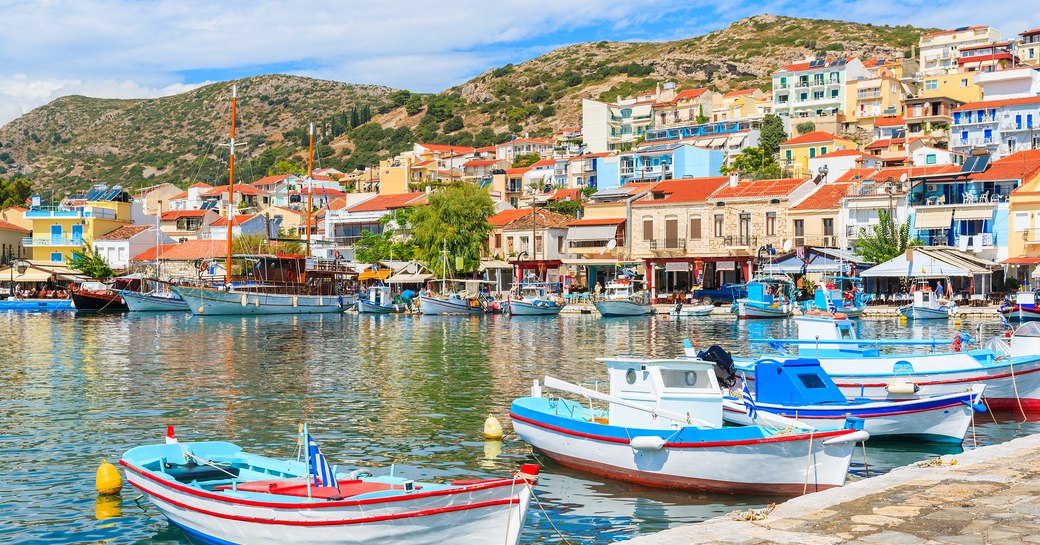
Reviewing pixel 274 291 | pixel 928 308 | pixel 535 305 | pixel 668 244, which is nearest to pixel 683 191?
pixel 668 244

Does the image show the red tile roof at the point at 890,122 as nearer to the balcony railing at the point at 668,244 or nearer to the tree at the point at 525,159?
the balcony railing at the point at 668,244

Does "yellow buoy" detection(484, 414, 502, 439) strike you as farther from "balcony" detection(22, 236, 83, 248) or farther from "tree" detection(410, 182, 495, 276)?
"balcony" detection(22, 236, 83, 248)

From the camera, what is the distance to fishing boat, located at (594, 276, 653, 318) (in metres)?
61.0

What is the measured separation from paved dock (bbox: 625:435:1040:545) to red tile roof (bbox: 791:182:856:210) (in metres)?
57.3

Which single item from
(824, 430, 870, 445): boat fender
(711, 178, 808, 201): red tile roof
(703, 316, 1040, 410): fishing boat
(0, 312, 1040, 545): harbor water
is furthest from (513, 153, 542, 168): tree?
(824, 430, 870, 445): boat fender

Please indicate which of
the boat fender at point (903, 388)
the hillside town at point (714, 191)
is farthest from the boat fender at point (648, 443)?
the hillside town at point (714, 191)

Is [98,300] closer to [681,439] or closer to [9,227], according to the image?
[9,227]

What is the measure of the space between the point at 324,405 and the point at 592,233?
54.4 metres

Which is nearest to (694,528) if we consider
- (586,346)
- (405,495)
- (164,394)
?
(405,495)

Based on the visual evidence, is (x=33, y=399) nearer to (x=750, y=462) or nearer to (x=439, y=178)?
(x=750, y=462)

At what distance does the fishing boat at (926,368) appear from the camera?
20.9 m

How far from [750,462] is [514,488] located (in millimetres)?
5103

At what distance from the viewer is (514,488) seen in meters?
10.7

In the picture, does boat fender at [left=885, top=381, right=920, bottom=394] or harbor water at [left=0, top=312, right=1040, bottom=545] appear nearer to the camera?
harbor water at [left=0, top=312, right=1040, bottom=545]
